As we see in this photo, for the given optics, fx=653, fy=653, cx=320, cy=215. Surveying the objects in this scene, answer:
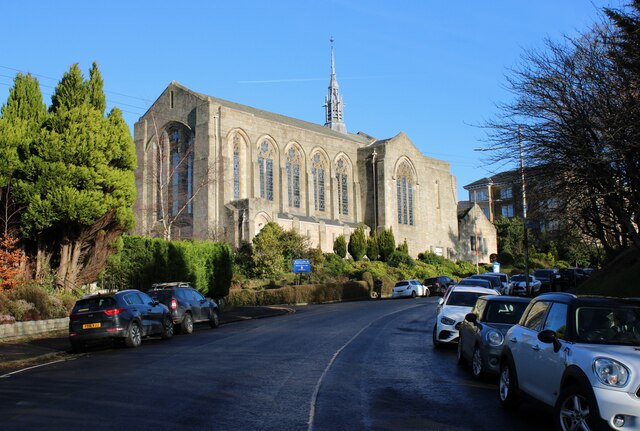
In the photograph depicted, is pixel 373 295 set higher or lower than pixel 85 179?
lower

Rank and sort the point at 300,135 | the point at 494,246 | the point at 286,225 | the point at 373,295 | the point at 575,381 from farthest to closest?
the point at 494,246 < the point at 300,135 < the point at 286,225 < the point at 373,295 < the point at 575,381

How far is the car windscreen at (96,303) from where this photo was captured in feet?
55.9

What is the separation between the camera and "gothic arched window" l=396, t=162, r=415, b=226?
75.8 meters

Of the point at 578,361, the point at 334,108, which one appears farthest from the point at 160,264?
the point at 334,108

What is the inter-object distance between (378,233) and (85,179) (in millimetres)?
49466

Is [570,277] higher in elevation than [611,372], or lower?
higher

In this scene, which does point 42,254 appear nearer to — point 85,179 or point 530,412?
point 85,179

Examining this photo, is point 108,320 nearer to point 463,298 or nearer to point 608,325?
point 463,298

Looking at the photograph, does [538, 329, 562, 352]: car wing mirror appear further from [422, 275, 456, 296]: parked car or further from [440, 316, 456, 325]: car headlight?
[422, 275, 456, 296]: parked car

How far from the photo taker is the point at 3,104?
24.3 meters

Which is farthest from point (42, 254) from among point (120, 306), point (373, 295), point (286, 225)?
point (286, 225)

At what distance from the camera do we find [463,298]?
17.3 metres

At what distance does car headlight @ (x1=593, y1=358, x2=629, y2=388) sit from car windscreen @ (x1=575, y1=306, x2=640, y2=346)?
67 centimetres

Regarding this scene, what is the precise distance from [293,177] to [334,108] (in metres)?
31.7
